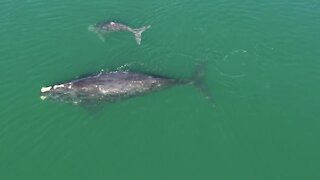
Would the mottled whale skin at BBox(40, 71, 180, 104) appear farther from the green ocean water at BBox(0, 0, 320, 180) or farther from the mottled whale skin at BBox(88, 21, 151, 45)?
the mottled whale skin at BBox(88, 21, 151, 45)

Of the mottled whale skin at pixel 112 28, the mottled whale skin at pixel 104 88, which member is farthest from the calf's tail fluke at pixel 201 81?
the mottled whale skin at pixel 112 28

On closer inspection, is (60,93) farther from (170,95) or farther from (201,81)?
(201,81)

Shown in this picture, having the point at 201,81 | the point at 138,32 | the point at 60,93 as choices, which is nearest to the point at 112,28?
the point at 138,32

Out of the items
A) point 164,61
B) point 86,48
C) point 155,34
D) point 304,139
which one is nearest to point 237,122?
point 304,139

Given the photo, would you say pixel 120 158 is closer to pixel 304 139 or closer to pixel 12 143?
pixel 12 143

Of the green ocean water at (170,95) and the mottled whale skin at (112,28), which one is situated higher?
the mottled whale skin at (112,28)

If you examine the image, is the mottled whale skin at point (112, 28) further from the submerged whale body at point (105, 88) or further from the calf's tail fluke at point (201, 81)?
the calf's tail fluke at point (201, 81)
